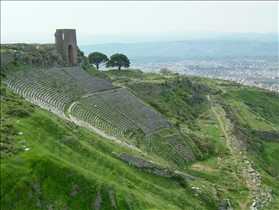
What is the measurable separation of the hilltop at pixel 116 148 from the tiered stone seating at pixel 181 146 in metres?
0.14

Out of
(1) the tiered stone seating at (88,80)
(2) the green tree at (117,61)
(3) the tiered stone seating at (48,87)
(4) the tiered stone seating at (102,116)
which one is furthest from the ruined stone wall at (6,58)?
(2) the green tree at (117,61)

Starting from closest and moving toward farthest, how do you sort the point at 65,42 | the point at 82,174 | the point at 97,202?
the point at 97,202
the point at 82,174
the point at 65,42

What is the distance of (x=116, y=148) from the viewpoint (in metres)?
26.6

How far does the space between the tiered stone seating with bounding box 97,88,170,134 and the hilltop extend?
16cm

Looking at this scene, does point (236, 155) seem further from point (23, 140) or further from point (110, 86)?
point (23, 140)

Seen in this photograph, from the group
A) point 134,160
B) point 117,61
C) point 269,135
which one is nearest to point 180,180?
point 134,160

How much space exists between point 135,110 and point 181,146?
828 centimetres

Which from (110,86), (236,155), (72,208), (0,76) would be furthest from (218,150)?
(0,76)

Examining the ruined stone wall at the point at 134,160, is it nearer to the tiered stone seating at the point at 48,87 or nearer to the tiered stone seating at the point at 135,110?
the tiered stone seating at the point at 48,87

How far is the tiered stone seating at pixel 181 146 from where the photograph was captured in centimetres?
3412

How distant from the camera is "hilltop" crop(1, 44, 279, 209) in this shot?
57.2 feet

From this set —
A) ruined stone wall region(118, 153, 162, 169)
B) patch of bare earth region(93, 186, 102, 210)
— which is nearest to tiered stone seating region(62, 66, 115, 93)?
ruined stone wall region(118, 153, 162, 169)

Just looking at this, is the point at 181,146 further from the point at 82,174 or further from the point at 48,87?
the point at 82,174

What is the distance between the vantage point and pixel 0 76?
3103cm
